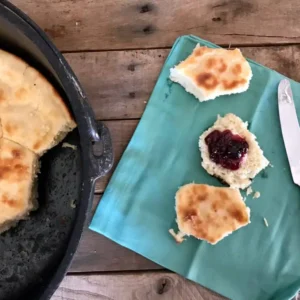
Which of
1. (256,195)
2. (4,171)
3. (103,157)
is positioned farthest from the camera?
(256,195)

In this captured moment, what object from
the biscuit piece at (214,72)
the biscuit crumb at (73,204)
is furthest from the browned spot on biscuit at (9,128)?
the biscuit piece at (214,72)

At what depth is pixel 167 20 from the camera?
4.43 ft

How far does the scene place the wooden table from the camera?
4.32 ft

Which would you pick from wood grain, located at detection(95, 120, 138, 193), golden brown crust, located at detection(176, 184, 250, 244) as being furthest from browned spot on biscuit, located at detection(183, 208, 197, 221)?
wood grain, located at detection(95, 120, 138, 193)

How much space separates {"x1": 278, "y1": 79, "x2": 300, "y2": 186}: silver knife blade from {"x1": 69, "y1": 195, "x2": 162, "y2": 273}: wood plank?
17.2 inches

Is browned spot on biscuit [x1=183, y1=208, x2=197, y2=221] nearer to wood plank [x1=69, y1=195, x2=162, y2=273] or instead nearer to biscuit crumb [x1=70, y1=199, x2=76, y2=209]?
wood plank [x1=69, y1=195, x2=162, y2=273]

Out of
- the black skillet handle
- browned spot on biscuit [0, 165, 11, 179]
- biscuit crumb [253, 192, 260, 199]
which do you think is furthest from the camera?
biscuit crumb [253, 192, 260, 199]

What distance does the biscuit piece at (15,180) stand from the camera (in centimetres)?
116

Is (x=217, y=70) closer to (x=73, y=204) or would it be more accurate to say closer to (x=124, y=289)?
(x=73, y=204)

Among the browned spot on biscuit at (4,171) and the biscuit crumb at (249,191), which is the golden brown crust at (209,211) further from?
the browned spot on biscuit at (4,171)

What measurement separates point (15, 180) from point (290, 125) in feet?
2.33

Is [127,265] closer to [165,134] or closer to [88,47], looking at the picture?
[165,134]

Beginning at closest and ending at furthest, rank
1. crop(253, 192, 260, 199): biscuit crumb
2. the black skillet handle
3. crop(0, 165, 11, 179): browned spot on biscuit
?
1. the black skillet handle
2. crop(0, 165, 11, 179): browned spot on biscuit
3. crop(253, 192, 260, 199): biscuit crumb

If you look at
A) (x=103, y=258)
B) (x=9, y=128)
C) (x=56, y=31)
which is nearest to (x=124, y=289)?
(x=103, y=258)
